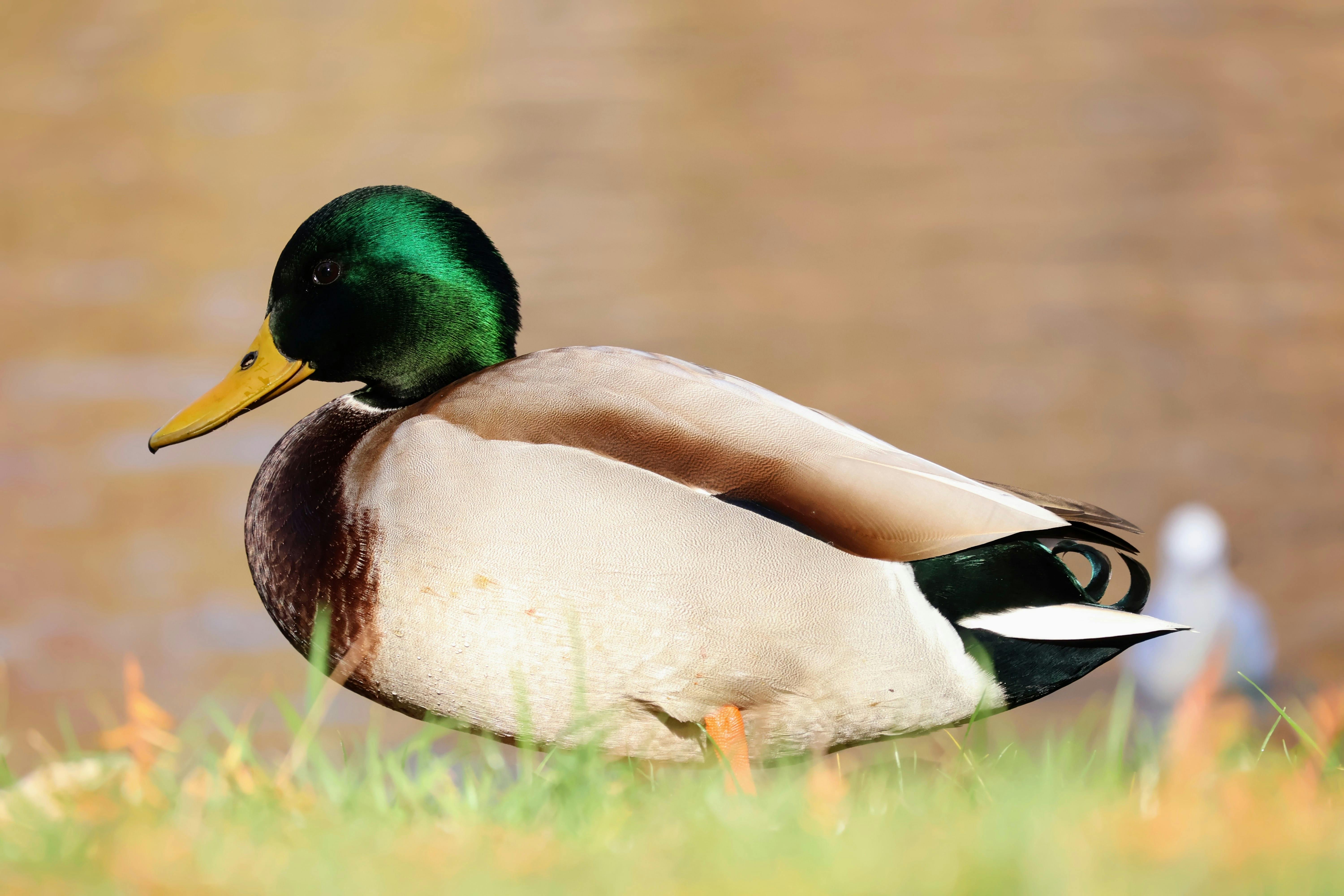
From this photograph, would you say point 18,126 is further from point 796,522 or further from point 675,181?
point 796,522

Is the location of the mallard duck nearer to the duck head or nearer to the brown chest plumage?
the brown chest plumage

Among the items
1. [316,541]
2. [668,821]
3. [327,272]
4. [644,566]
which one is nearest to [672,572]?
[644,566]

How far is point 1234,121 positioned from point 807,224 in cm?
445

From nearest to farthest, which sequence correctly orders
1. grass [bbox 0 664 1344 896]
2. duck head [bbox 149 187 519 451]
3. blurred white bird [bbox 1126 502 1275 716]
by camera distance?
grass [bbox 0 664 1344 896] → duck head [bbox 149 187 519 451] → blurred white bird [bbox 1126 502 1275 716]

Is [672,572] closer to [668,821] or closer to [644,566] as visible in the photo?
[644,566]

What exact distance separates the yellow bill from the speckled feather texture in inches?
17.4

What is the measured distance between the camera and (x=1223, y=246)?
11273 mm

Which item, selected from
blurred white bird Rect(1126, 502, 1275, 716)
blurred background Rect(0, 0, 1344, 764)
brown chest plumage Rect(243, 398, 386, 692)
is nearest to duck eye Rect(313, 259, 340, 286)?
brown chest plumage Rect(243, 398, 386, 692)

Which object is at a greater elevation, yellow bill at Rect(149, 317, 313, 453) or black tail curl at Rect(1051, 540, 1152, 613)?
yellow bill at Rect(149, 317, 313, 453)

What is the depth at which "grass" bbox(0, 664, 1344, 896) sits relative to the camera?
1.49 m

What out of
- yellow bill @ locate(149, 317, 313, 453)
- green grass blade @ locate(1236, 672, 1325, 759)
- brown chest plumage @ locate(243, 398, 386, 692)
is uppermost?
yellow bill @ locate(149, 317, 313, 453)

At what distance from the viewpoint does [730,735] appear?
232 cm

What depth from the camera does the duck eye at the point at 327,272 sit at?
2680 mm

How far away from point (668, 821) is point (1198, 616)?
5.52 m
